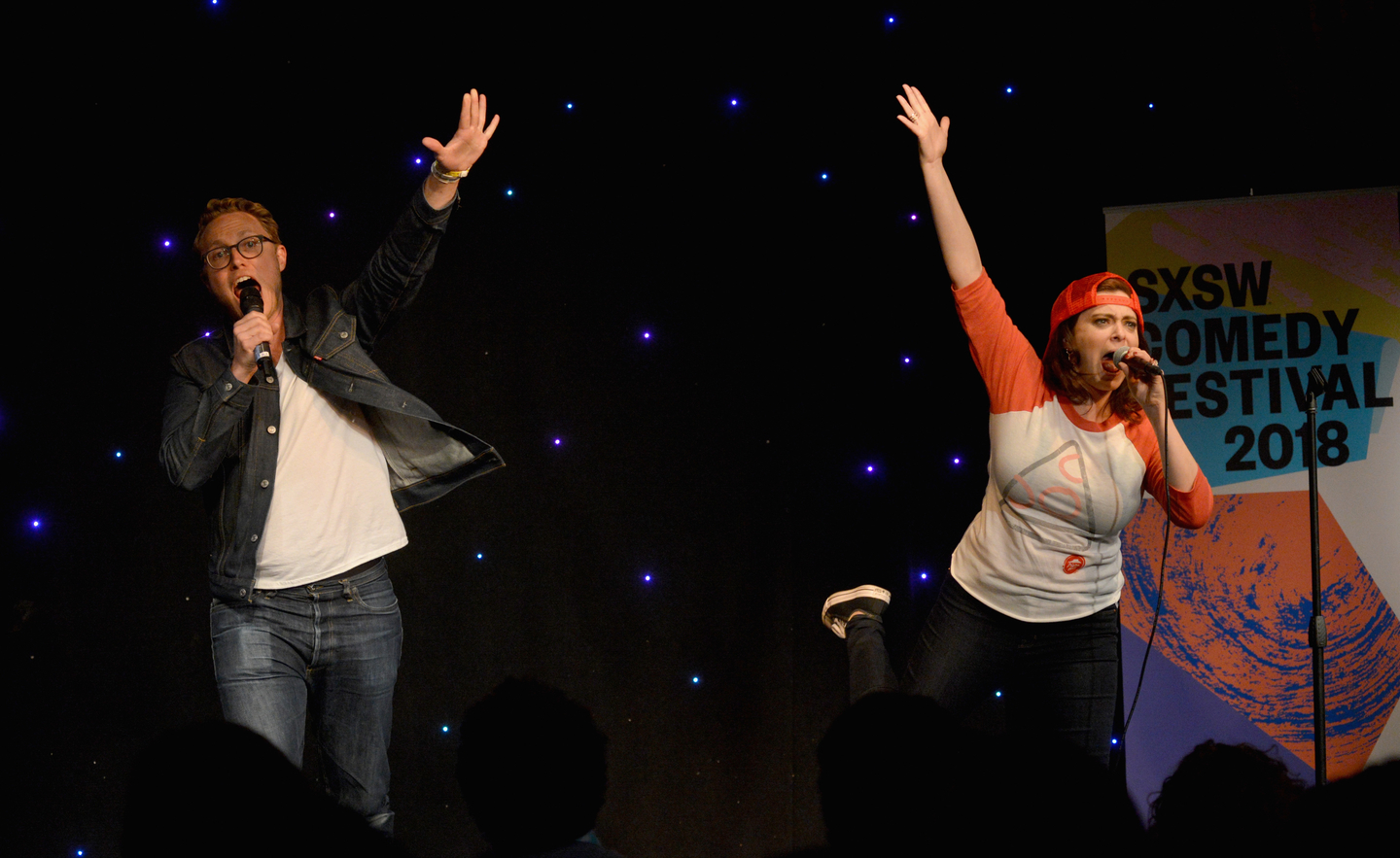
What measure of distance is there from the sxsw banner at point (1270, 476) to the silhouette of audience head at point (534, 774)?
242 cm

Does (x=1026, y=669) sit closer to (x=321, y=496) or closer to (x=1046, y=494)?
(x=1046, y=494)

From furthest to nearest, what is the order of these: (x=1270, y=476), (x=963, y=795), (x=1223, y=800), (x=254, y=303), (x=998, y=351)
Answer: (x=1270, y=476), (x=998, y=351), (x=254, y=303), (x=1223, y=800), (x=963, y=795)

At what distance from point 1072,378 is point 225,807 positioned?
2148 millimetres

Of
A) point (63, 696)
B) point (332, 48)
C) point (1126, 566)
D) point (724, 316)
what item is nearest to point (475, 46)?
point (332, 48)

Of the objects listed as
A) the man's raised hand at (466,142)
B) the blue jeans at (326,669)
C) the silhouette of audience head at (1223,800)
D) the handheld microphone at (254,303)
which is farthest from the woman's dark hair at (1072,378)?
the handheld microphone at (254,303)

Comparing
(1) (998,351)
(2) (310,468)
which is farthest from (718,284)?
(2) (310,468)

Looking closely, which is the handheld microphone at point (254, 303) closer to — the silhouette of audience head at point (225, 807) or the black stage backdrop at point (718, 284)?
the black stage backdrop at point (718, 284)

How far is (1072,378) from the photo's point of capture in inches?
106

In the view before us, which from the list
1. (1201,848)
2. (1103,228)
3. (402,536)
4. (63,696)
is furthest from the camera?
(1103,228)

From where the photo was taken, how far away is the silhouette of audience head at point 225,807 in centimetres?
114

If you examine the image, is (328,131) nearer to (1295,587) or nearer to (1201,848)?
(1201,848)

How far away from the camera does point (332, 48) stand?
10.7ft

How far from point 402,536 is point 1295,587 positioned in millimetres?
2627

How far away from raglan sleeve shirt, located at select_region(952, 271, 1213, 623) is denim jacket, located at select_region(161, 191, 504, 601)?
4.11 ft
